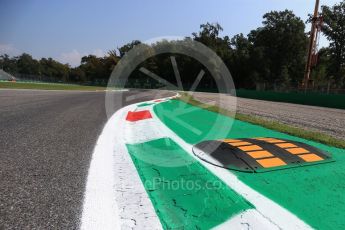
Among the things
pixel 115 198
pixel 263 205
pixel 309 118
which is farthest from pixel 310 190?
pixel 309 118

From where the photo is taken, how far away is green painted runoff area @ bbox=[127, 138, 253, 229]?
207 centimetres

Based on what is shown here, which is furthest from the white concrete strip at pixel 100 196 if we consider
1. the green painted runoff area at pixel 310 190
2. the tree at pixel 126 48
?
the tree at pixel 126 48

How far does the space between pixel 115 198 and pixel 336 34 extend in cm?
6245

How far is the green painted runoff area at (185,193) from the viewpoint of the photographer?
2.07 metres

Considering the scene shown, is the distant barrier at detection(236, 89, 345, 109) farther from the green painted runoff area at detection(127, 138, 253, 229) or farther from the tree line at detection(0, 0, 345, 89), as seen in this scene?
the green painted runoff area at detection(127, 138, 253, 229)

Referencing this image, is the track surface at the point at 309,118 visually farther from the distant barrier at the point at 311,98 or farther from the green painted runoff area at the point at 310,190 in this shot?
the distant barrier at the point at 311,98

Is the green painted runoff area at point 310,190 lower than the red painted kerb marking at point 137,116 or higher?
higher

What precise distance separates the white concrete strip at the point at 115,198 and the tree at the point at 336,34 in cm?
6083

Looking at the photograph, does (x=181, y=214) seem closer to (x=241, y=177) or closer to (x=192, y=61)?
(x=241, y=177)

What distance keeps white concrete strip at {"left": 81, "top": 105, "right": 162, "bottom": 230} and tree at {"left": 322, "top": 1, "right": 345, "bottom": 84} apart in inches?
2395

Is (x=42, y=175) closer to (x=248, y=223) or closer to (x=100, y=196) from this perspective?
(x=100, y=196)

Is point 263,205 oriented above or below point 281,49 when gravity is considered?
below

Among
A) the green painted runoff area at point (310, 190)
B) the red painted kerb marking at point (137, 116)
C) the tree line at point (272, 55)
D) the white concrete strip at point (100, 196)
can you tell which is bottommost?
the red painted kerb marking at point (137, 116)

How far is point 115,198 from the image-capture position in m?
2.39
